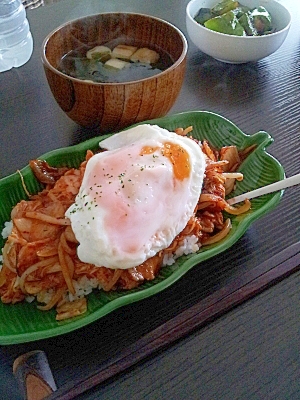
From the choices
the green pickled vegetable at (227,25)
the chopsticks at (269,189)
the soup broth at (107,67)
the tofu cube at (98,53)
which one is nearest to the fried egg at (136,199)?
the chopsticks at (269,189)

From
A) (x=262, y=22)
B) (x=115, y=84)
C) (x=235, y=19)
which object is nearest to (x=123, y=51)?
(x=115, y=84)

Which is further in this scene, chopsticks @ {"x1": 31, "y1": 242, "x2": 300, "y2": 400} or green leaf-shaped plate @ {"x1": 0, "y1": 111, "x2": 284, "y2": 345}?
green leaf-shaped plate @ {"x1": 0, "y1": 111, "x2": 284, "y2": 345}

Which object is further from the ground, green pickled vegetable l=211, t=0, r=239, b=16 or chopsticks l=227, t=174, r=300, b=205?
green pickled vegetable l=211, t=0, r=239, b=16

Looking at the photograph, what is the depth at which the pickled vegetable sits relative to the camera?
159 centimetres

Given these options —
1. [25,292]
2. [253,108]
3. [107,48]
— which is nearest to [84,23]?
[107,48]

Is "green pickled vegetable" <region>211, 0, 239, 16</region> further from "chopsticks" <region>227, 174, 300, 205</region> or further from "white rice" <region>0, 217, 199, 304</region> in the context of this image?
"white rice" <region>0, 217, 199, 304</region>

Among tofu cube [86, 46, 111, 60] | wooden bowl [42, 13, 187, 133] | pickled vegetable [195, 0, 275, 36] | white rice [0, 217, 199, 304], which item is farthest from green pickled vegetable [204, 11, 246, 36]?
white rice [0, 217, 199, 304]

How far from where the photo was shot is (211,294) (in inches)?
35.7

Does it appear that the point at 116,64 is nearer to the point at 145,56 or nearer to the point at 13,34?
the point at 145,56

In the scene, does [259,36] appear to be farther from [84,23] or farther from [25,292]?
[25,292]

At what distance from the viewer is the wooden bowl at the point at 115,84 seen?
3.95 feet

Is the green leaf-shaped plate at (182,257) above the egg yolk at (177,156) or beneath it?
beneath

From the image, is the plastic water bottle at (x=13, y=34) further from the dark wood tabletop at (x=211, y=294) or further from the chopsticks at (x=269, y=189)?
the chopsticks at (x=269, y=189)

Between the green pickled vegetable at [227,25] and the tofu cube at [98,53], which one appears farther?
the green pickled vegetable at [227,25]
